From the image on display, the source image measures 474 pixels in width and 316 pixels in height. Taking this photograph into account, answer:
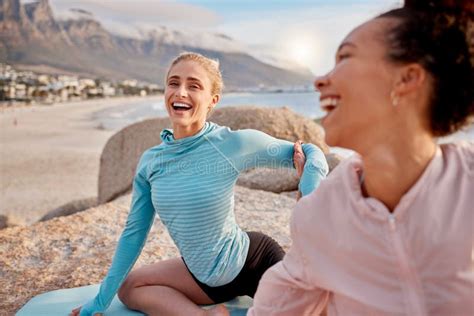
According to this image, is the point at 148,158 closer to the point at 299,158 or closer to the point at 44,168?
the point at 299,158

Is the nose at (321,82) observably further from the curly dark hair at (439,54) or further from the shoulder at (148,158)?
the shoulder at (148,158)

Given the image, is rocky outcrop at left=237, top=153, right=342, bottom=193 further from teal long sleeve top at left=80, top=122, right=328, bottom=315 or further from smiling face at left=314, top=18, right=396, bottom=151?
smiling face at left=314, top=18, right=396, bottom=151

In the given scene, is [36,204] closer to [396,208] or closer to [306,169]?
[306,169]

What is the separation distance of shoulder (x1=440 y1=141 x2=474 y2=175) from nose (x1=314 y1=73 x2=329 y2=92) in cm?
30

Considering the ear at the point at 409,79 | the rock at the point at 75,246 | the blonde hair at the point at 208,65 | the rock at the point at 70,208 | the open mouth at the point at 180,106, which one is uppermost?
the ear at the point at 409,79

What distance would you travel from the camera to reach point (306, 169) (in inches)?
84.0

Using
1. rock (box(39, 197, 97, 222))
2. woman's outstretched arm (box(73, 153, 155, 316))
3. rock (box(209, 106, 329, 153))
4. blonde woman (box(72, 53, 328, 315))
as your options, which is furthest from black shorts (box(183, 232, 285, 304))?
rock (box(39, 197, 97, 222))

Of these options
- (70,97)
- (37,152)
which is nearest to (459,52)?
(37,152)

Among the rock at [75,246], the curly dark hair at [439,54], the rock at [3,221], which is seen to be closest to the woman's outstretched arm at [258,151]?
the curly dark hair at [439,54]

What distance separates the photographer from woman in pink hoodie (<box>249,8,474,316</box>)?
109 cm

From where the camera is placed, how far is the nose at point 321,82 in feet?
3.87

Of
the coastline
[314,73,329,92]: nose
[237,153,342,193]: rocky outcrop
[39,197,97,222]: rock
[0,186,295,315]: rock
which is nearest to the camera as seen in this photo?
[314,73,329,92]: nose

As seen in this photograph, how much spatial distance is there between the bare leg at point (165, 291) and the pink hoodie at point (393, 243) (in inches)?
48.6

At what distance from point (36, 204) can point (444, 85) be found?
10.9 metres
